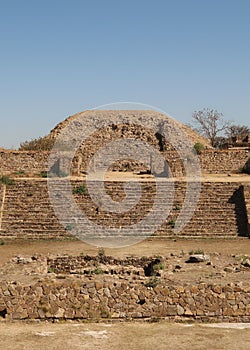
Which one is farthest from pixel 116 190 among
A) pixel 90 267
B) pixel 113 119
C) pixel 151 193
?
pixel 113 119

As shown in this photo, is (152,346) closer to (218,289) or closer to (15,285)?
(218,289)

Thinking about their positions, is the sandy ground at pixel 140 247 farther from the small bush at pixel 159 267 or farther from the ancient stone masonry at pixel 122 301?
the ancient stone masonry at pixel 122 301

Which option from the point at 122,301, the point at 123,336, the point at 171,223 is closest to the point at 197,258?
the point at 122,301

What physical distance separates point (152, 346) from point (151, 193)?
1676 cm

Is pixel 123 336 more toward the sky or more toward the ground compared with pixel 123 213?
more toward the ground

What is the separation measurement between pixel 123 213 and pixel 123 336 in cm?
1460

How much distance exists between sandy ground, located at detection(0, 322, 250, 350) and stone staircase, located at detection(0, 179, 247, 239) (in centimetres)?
1219

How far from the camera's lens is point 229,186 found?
1005 inches

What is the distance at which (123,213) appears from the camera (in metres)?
23.4

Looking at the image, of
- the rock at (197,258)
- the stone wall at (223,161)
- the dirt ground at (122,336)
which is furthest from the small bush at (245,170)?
the dirt ground at (122,336)

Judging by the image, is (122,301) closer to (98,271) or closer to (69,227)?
(98,271)

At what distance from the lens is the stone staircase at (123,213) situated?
2181cm

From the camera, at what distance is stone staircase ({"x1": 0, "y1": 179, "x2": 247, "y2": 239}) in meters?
21.8

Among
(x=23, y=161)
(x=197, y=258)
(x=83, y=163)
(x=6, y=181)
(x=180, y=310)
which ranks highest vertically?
(x=23, y=161)
